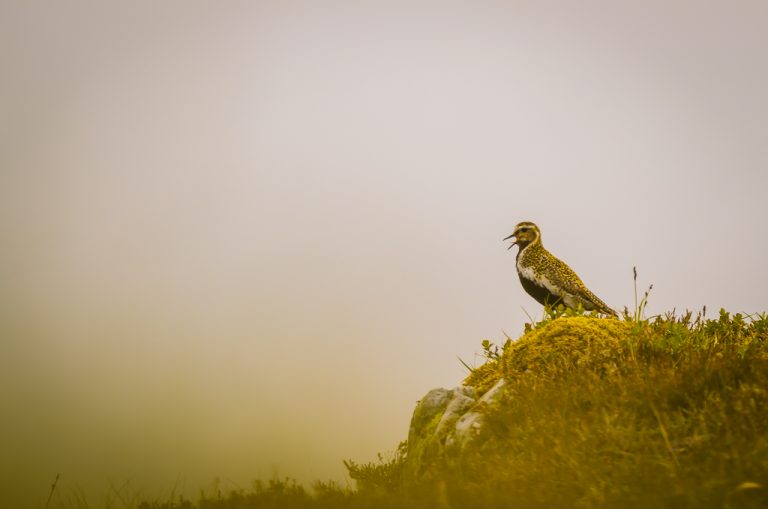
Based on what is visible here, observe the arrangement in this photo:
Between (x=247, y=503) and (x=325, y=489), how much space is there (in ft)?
2.85

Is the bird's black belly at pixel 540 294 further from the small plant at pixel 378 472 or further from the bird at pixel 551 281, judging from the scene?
the small plant at pixel 378 472

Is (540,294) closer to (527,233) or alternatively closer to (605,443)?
(527,233)

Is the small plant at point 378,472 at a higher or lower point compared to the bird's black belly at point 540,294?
lower

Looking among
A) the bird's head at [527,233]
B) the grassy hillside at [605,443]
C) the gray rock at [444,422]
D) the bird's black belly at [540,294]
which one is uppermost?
the bird's head at [527,233]

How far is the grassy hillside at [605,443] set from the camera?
17.2ft

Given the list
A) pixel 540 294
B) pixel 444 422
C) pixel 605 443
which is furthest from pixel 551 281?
pixel 605 443

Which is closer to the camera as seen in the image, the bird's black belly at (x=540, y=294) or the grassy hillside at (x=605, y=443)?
the grassy hillside at (x=605, y=443)

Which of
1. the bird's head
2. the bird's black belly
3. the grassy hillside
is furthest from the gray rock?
the bird's head

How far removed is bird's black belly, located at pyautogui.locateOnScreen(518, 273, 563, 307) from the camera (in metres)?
12.2

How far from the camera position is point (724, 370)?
6605 mm

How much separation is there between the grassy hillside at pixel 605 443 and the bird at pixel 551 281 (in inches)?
134

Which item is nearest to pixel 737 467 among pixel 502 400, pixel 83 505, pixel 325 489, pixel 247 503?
→ pixel 502 400

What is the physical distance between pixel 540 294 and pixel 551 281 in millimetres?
340

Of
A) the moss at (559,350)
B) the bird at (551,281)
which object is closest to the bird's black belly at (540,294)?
the bird at (551,281)
